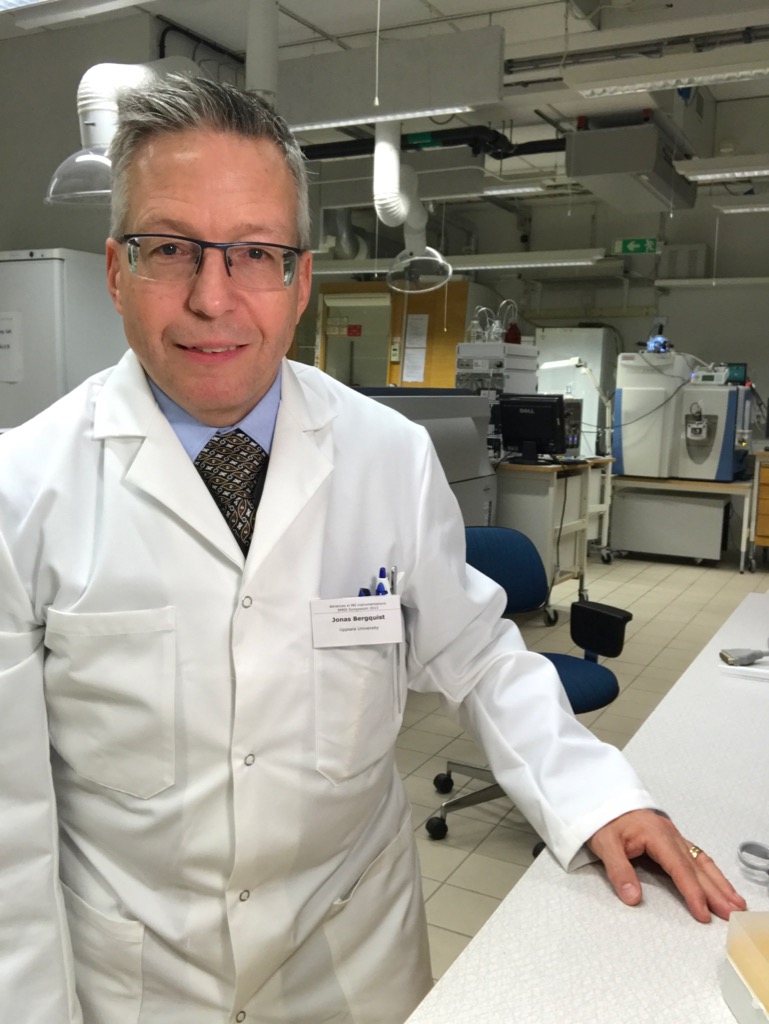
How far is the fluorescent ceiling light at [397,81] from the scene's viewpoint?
186 inches

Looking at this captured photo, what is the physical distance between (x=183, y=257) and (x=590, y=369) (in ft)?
26.6

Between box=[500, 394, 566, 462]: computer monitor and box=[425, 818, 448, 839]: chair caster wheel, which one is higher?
box=[500, 394, 566, 462]: computer monitor

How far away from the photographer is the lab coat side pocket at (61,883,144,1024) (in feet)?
3.25

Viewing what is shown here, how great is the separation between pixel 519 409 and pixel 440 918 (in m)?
3.66

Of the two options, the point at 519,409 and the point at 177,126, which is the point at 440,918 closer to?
the point at 177,126

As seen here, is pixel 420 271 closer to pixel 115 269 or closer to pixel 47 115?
pixel 47 115

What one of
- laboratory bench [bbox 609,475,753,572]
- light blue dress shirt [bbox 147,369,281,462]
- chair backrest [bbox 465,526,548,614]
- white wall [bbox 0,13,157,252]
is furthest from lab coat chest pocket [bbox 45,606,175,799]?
laboratory bench [bbox 609,475,753,572]

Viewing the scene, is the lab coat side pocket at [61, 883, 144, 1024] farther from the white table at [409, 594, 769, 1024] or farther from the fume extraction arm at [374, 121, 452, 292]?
the fume extraction arm at [374, 121, 452, 292]

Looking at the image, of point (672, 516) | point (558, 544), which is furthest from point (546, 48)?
point (672, 516)

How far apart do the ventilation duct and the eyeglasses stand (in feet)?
19.3

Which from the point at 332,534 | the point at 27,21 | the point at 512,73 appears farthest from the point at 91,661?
the point at 512,73

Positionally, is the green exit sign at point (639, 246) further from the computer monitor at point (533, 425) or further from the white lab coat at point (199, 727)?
the white lab coat at point (199, 727)

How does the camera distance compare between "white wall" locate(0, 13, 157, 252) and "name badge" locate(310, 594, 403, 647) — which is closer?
"name badge" locate(310, 594, 403, 647)

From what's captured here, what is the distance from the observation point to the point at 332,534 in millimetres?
1099
